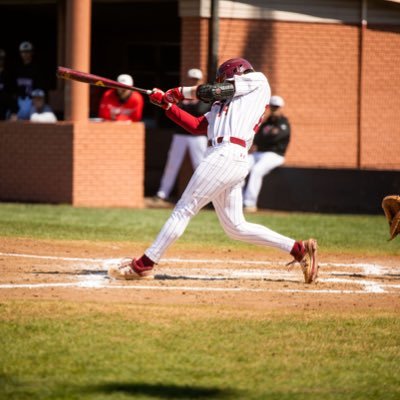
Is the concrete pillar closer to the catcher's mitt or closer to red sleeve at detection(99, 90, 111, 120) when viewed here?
red sleeve at detection(99, 90, 111, 120)

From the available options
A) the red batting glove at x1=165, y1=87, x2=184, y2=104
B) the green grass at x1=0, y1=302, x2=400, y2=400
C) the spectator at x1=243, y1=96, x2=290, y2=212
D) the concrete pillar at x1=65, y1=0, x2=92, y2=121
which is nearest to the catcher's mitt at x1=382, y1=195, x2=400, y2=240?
the green grass at x1=0, y1=302, x2=400, y2=400

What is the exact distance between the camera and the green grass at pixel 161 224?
12844 millimetres

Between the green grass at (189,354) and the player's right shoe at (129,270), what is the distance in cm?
111

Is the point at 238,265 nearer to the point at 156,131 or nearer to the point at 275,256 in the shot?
the point at 275,256

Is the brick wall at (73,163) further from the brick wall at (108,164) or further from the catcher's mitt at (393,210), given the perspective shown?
the catcher's mitt at (393,210)

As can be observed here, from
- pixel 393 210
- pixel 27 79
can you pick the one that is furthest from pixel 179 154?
pixel 393 210

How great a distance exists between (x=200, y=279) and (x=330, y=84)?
936 centimetres

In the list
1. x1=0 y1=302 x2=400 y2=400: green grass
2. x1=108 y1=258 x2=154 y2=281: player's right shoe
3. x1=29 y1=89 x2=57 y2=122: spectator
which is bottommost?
x1=0 y1=302 x2=400 y2=400: green grass

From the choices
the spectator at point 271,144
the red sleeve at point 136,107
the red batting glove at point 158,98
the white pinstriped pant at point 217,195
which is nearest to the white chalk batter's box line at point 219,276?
the white pinstriped pant at point 217,195

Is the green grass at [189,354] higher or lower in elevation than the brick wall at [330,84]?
lower

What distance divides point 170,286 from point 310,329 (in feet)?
Result: 6.39

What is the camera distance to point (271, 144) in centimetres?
1714

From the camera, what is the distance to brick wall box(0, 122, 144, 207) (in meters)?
16.0

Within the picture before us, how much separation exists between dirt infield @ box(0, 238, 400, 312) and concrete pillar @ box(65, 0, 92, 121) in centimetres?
442
